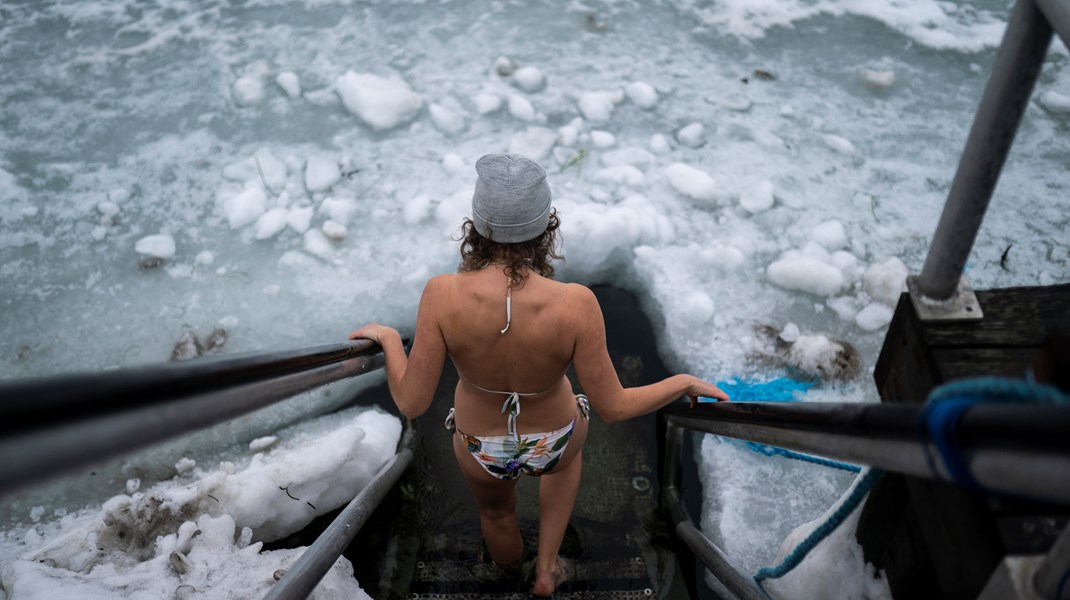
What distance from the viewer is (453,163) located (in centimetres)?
394

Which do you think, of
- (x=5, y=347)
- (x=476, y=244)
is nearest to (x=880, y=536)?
(x=476, y=244)

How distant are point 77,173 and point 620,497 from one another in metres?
3.50

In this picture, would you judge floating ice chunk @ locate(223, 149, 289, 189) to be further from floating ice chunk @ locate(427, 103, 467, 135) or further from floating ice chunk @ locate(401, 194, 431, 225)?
floating ice chunk @ locate(427, 103, 467, 135)

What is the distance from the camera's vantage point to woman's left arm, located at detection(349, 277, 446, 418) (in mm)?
1730

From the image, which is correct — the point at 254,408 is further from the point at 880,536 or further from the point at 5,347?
the point at 5,347

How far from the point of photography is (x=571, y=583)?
8.00ft

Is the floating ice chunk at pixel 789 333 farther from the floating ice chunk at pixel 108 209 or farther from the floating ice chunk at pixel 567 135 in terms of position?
the floating ice chunk at pixel 108 209

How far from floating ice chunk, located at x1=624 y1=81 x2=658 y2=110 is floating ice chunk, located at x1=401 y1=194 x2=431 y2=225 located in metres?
1.43

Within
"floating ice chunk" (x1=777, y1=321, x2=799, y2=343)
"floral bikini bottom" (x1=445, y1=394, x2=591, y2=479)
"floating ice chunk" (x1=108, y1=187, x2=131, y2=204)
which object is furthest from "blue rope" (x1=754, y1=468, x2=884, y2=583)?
"floating ice chunk" (x1=108, y1=187, x2=131, y2=204)

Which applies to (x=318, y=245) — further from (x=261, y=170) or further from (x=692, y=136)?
(x=692, y=136)

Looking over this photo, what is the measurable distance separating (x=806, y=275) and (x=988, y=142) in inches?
79.7

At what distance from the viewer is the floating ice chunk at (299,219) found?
3.67 meters

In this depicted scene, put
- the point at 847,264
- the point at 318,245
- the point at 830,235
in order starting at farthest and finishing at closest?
the point at 318,245 < the point at 830,235 < the point at 847,264

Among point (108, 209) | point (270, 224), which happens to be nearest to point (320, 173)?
point (270, 224)
